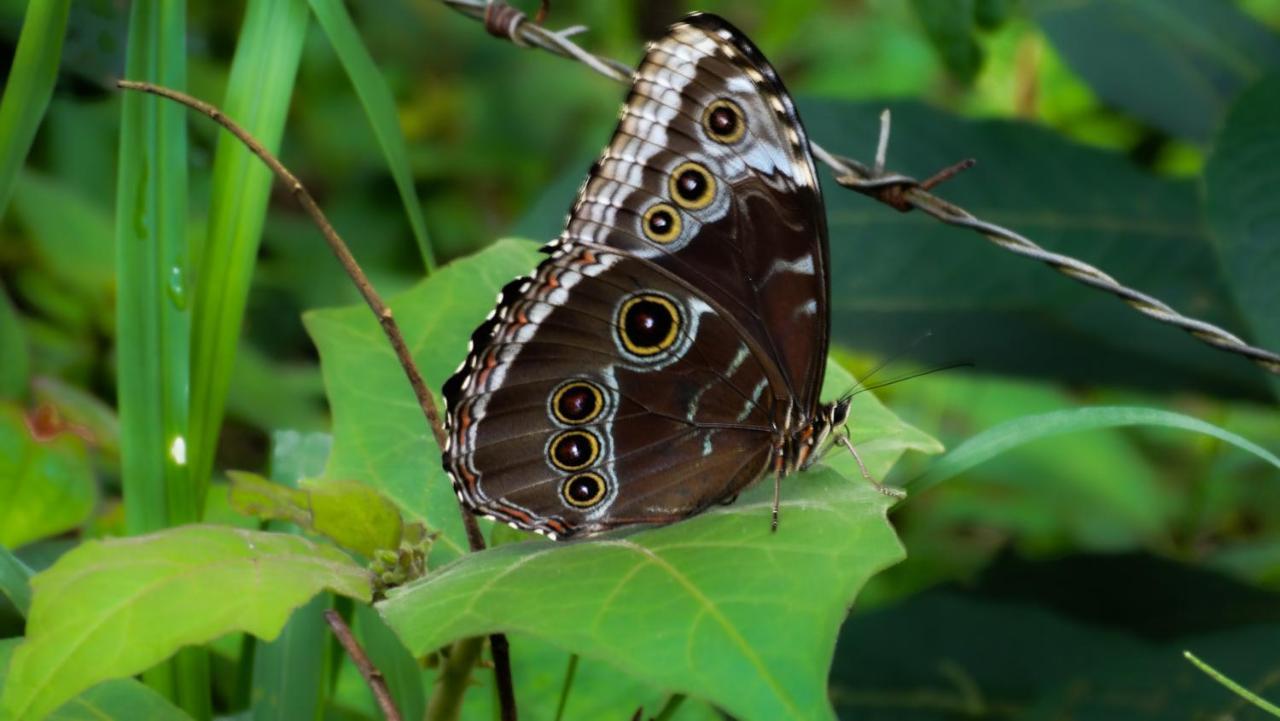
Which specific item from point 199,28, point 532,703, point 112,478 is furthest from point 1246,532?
point 199,28

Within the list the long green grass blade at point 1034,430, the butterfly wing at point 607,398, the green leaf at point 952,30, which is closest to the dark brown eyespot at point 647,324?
the butterfly wing at point 607,398

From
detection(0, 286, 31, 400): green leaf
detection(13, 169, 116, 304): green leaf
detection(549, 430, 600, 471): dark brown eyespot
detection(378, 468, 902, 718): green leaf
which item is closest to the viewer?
detection(378, 468, 902, 718): green leaf

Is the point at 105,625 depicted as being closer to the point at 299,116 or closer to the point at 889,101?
the point at 889,101

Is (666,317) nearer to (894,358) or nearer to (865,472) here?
(865,472)

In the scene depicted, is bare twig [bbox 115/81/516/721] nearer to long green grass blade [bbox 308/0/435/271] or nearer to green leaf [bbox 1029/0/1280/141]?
long green grass blade [bbox 308/0/435/271]

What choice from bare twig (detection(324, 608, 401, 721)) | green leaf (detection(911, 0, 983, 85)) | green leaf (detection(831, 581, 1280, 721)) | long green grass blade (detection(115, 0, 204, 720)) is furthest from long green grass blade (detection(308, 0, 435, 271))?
green leaf (detection(831, 581, 1280, 721))

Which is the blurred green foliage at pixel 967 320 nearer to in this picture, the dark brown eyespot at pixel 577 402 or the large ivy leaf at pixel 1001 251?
the large ivy leaf at pixel 1001 251
